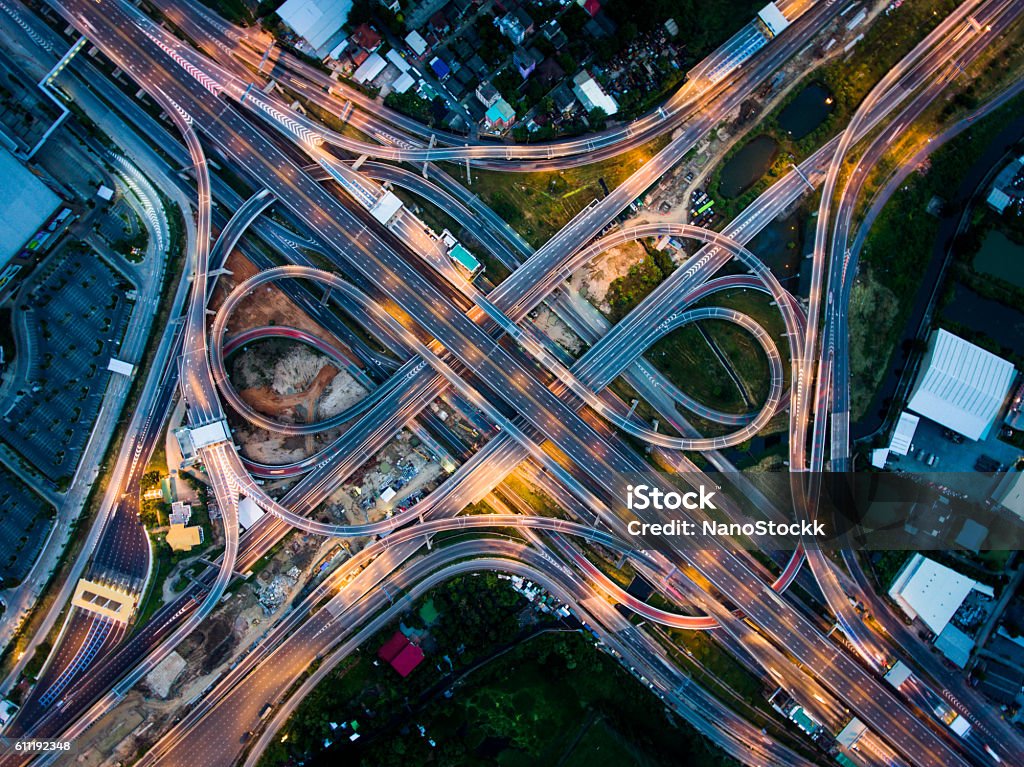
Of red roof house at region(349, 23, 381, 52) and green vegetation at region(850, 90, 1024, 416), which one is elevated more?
green vegetation at region(850, 90, 1024, 416)

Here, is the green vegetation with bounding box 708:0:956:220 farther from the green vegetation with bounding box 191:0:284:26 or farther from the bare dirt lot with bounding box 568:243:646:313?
the green vegetation with bounding box 191:0:284:26

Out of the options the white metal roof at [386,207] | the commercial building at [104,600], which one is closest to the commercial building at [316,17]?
the white metal roof at [386,207]

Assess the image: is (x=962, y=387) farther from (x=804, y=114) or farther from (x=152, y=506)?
(x=152, y=506)

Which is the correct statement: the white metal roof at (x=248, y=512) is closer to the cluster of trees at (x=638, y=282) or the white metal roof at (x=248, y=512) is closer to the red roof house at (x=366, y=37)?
the cluster of trees at (x=638, y=282)

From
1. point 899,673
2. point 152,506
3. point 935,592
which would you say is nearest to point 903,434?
point 935,592

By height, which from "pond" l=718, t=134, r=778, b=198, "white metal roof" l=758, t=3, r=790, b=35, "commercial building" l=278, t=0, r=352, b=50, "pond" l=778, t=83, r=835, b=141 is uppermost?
"white metal roof" l=758, t=3, r=790, b=35

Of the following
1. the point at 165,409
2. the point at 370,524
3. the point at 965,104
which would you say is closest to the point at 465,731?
the point at 370,524

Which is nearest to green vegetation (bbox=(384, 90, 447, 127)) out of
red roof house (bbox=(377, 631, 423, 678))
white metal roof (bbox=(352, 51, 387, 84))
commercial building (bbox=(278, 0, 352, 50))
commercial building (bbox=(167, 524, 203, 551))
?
white metal roof (bbox=(352, 51, 387, 84))
